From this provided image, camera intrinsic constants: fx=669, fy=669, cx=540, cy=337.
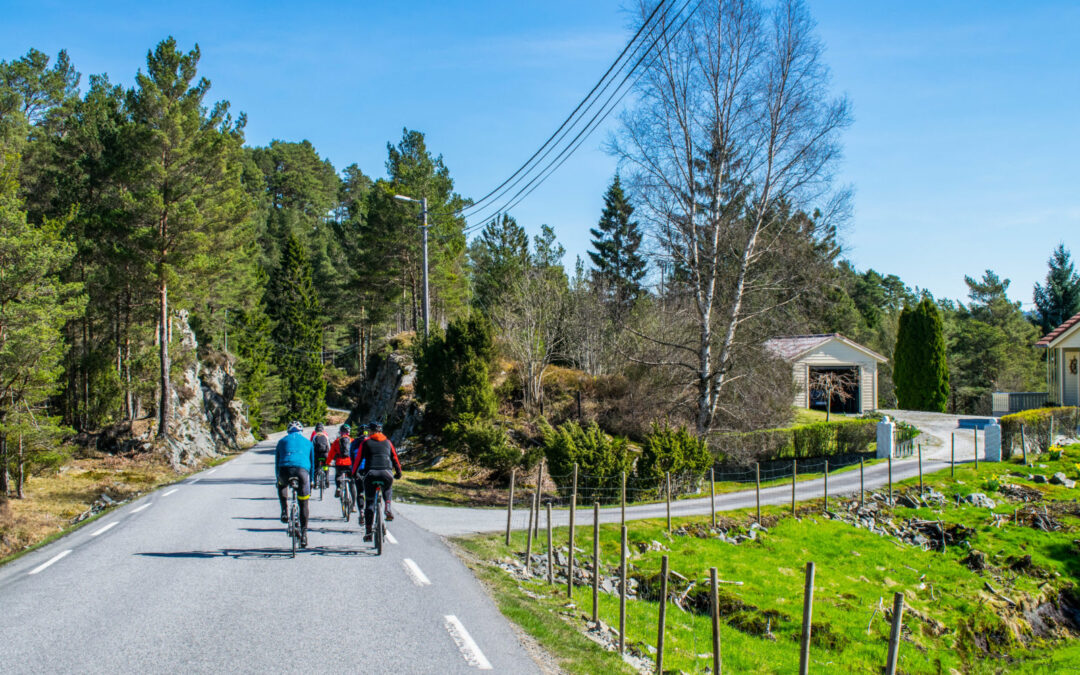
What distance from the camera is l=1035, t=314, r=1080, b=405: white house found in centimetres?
3328

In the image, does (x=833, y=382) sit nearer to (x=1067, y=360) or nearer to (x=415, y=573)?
(x=1067, y=360)

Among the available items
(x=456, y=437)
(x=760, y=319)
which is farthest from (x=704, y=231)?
(x=456, y=437)

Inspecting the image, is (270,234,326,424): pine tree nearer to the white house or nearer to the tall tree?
the tall tree

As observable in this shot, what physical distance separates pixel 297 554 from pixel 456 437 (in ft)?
44.7

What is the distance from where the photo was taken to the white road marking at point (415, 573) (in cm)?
829

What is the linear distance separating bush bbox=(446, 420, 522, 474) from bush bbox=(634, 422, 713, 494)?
3994 mm

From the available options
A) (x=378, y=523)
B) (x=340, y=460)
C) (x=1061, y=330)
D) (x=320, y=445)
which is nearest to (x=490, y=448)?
(x=320, y=445)

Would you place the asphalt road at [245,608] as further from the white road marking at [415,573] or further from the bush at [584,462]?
the bush at [584,462]

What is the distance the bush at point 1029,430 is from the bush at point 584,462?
16683 millimetres

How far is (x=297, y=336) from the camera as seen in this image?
203ft

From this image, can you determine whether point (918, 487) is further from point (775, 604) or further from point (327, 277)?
point (327, 277)

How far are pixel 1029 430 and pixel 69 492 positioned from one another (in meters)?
36.0

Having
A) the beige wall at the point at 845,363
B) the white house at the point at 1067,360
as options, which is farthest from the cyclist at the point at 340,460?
the white house at the point at 1067,360

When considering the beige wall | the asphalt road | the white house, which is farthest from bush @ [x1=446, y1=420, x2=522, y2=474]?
the white house
